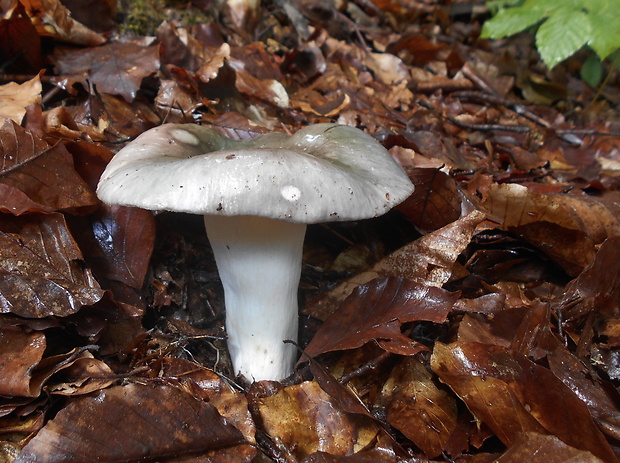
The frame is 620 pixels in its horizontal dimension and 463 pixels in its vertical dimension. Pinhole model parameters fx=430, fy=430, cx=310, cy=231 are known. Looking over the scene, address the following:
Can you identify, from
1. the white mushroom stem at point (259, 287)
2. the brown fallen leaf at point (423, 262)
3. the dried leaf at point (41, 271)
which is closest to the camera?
the dried leaf at point (41, 271)

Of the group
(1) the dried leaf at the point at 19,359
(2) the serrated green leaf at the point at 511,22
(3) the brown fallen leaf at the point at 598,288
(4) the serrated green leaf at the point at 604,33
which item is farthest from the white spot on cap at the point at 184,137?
(2) the serrated green leaf at the point at 511,22

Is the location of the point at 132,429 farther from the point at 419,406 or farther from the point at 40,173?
the point at 40,173

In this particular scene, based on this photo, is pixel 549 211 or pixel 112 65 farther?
pixel 112 65

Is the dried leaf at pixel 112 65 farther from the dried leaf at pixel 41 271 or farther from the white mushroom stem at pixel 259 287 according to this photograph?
the white mushroom stem at pixel 259 287

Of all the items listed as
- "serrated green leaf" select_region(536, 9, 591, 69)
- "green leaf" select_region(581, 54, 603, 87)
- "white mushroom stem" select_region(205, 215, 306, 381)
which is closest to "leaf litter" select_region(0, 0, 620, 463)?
"white mushroom stem" select_region(205, 215, 306, 381)

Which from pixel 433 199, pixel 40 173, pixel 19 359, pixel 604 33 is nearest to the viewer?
pixel 19 359

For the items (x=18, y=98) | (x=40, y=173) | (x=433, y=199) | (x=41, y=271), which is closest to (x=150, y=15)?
(x=18, y=98)

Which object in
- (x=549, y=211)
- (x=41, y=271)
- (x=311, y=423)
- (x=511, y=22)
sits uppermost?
(x=511, y=22)

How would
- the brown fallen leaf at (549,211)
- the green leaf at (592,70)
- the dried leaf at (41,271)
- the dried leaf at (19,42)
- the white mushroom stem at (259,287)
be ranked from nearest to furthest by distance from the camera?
the dried leaf at (41,271), the white mushroom stem at (259,287), the brown fallen leaf at (549,211), the dried leaf at (19,42), the green leaf at (592,70)
